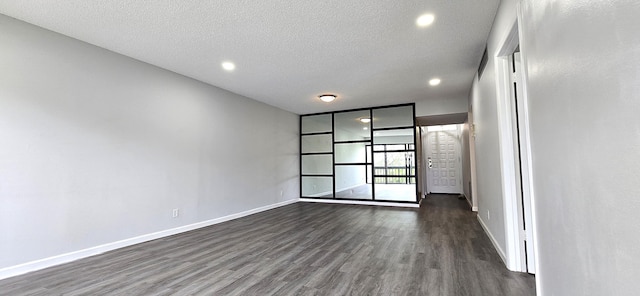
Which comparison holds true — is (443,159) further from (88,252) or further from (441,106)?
(88,252)

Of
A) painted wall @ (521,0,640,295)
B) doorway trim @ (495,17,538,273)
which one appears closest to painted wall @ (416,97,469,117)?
doorway trim @ (495,17,538,273)

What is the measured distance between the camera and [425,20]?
2646 millimetres

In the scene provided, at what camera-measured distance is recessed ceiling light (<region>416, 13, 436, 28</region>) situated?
2.58m

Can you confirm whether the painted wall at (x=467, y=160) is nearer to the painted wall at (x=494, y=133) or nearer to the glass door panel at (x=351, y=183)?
the glass door panel at (x=351, y=183)

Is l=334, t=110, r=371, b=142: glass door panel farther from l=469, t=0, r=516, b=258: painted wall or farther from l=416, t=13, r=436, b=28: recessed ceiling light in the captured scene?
l=416, t=13, r=436, b=28: recessed ceiling light

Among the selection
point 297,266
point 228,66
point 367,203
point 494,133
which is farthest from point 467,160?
point 228,66

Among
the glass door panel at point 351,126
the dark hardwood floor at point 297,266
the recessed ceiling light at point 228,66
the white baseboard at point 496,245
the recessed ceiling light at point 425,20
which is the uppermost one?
the recessed ceiling light at point 425,20

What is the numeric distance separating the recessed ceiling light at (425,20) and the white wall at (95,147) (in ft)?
12.2

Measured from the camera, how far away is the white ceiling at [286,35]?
7.88ft

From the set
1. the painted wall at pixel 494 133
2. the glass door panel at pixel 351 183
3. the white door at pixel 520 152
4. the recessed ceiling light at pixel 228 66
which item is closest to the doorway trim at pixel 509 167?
the white door at pixel 520 152

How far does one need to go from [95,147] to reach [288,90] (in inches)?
124

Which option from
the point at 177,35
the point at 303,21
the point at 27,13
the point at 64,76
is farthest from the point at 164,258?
A: the point at 303,21

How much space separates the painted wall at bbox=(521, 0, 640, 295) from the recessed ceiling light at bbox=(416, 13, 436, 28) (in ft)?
3.70

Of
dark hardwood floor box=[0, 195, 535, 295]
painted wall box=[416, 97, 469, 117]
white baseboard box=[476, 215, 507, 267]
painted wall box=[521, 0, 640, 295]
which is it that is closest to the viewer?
painted wall box=[521, 0, 640, 295]
